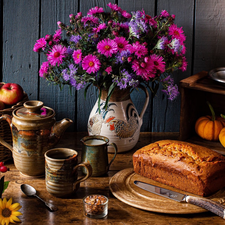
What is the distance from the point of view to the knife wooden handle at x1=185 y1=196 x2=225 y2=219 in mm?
951

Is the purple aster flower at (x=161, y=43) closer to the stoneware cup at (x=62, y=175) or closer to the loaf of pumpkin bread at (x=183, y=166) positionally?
the loaf of pumpkin bread at (x=183, y=166)

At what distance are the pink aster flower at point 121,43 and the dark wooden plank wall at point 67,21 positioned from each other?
17.0 inches

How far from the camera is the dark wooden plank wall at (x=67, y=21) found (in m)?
1.56

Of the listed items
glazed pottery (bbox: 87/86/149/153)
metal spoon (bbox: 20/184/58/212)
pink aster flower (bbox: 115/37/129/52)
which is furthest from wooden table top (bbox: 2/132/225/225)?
pink aster flower (bbox: 115/37/129/52)

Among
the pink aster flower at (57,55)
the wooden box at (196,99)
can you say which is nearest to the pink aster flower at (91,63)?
the pink aster flower at (57,55)

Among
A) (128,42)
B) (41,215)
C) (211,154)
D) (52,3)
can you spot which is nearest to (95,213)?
(41,215)

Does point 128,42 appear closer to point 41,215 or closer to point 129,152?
point 129,152

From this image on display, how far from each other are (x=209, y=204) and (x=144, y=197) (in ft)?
0.67

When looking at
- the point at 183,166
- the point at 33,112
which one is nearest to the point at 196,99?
the point at 183,166

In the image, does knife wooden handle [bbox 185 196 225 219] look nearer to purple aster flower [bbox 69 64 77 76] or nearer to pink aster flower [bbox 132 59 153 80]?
pink aster flower [bbox 132 59 153 80]

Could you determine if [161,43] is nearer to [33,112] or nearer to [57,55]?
[57,55]

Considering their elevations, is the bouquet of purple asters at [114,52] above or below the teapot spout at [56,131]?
above

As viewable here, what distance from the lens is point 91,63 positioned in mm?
1211

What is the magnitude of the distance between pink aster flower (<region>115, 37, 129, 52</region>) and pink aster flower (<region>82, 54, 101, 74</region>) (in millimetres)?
99
